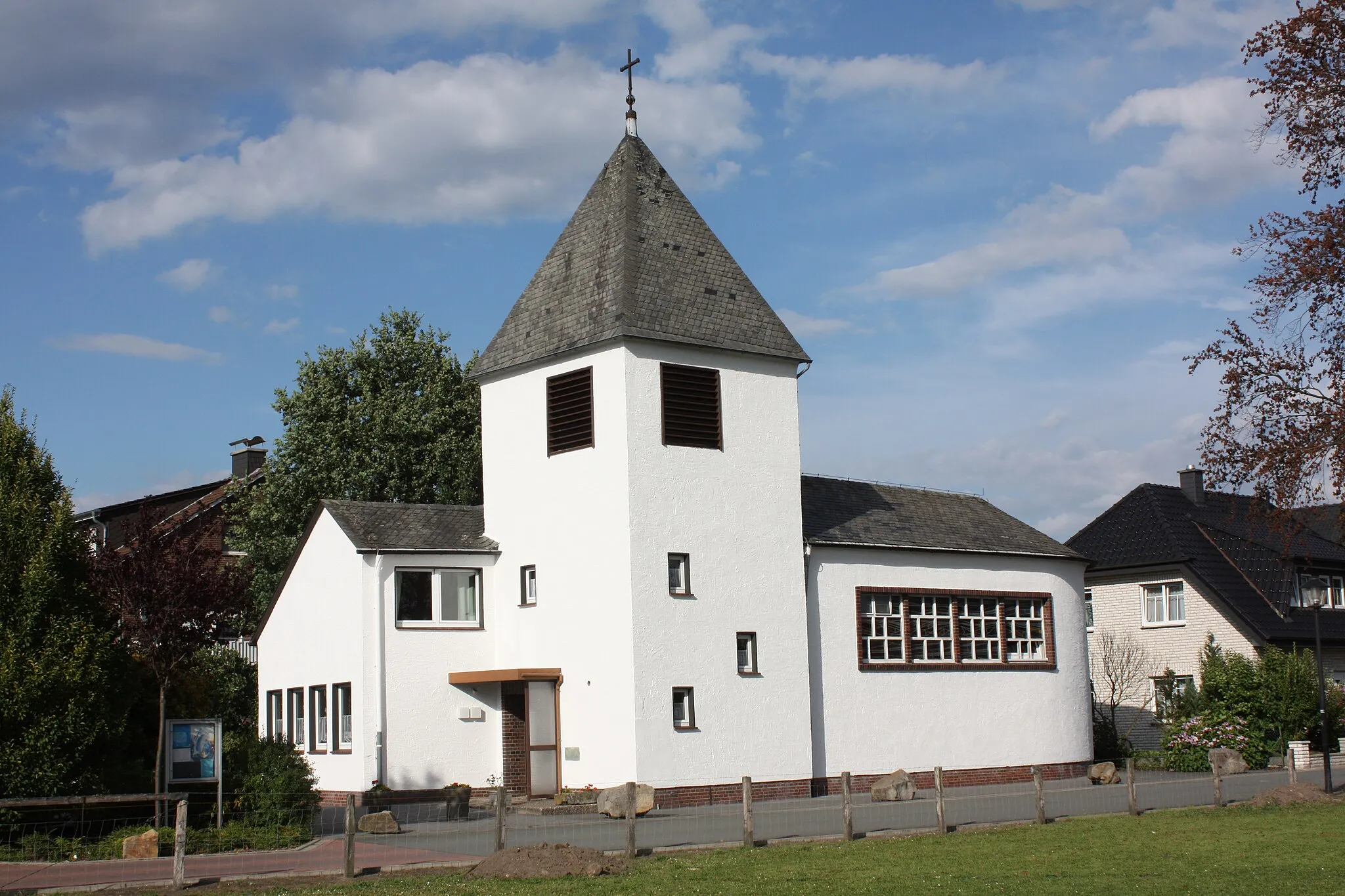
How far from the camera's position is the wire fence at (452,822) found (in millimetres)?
17609

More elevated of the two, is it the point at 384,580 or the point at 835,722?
the point at 384,580

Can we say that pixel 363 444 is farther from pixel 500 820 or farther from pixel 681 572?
pixel 500 820

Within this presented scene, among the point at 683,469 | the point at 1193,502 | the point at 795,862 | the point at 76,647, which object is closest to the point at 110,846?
the point at 76,647

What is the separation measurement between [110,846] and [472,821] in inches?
266

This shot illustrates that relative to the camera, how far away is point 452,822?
24.1 m

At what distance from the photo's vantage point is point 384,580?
93.9ft

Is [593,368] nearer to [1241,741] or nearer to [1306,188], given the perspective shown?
[1306,188]

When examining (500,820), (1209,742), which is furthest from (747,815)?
(1209,742)

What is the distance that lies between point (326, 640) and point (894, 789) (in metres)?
11.9

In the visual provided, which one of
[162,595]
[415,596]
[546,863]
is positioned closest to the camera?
[546,863]

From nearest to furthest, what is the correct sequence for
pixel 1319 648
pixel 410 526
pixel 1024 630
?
pixel 1319 648 < pixel 410 526 < pixel 1024 630

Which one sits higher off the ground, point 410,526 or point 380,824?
point 410,526

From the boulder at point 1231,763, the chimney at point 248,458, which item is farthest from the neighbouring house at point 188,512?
the boulder at point 1231,763

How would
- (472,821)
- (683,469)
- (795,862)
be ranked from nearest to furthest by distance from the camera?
(795,862)
(472,821)
(683,469)
